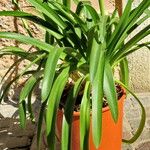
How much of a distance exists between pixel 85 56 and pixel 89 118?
33 cm

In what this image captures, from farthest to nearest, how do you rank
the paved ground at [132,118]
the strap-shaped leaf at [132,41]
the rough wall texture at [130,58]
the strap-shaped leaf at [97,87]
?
the rough wall texture at [130,58], the paved ground at [132,118], the strap-shaped leaf at [132,41], the strap-shaped leaf at [97,87]

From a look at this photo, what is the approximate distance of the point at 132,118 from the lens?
2.61 m

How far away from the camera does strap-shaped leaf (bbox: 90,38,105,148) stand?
165cm

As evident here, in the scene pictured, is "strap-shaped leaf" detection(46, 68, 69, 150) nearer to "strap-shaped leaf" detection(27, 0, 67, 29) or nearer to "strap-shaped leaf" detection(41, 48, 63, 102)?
"strap-shaped leaf" detection(41, 48, 63, 102)

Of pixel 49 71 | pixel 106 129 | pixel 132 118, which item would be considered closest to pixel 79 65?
pixel 49 71

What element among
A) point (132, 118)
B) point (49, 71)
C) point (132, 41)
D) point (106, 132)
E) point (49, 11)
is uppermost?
point (49, 11)

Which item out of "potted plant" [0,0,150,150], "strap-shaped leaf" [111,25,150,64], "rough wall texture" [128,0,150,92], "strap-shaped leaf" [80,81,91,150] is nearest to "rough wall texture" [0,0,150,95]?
"rough wall texture" [128,0,150,92]

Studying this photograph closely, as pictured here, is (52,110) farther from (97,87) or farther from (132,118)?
(132,118)

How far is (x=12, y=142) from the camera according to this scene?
2.52m

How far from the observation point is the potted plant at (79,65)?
1.75 metres

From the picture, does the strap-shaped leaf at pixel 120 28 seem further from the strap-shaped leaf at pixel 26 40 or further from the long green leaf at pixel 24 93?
the long green leaf at pixel 24 93

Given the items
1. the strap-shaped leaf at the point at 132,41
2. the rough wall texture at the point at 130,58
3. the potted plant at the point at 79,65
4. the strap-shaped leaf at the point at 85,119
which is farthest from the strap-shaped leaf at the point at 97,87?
the rough wall texture at the point at 130,58

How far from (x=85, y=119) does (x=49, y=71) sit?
27cm

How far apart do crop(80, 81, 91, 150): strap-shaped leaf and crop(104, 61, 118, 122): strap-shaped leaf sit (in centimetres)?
17
